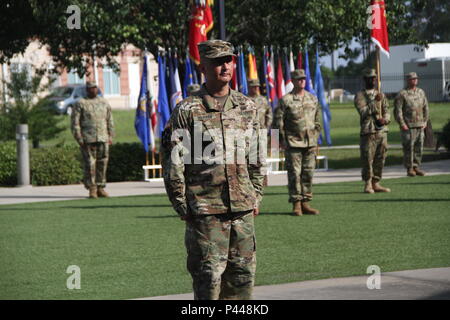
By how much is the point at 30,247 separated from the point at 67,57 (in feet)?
42.4

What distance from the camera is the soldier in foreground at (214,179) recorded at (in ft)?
20.6

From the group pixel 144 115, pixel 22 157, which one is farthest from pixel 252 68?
pixel 22 157

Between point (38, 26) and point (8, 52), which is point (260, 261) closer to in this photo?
point (38, 26)

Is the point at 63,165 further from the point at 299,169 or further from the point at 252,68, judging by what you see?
the point at 299,169

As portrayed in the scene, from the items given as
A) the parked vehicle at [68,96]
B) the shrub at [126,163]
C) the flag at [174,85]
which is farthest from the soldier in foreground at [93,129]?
the parked vehicle at [68,96]

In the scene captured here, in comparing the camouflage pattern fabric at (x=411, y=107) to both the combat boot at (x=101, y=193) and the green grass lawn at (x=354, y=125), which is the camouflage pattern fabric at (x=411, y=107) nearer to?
the combat boot at (x=101, y=193)

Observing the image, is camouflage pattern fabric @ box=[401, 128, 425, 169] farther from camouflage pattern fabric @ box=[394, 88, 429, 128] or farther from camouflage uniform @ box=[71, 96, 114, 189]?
camouflage uniform @ box=[71, 96, 114, 189]

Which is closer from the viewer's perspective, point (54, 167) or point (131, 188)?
point (131, 188)

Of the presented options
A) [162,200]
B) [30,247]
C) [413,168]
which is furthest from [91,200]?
[413,168]

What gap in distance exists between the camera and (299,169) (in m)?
13.2

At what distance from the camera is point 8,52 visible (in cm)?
2361

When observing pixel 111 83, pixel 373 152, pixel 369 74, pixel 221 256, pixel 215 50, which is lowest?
pixel 221 256

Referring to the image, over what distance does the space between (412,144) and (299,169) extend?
6530 mm

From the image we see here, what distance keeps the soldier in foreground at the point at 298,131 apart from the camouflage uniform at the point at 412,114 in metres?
5.98
